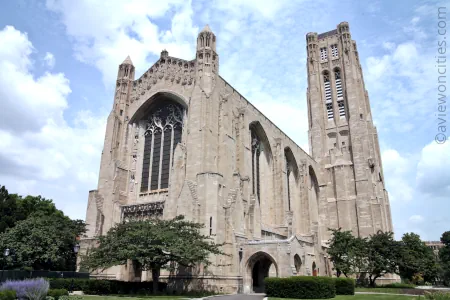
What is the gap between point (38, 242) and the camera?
3002 centimetres

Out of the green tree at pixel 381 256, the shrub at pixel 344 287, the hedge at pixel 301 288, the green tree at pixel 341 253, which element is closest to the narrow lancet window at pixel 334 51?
the green tree at pixel 341 253

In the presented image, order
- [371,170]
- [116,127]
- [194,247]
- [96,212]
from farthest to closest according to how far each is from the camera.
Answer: [371,170] → [116,127] → [96,212] → [194,247]

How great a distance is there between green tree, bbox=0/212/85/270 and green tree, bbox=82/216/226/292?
754 centimetres

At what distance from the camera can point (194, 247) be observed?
78.9ft

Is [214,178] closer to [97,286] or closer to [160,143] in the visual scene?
[160,143]

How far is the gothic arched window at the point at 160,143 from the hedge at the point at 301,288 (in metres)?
15.1

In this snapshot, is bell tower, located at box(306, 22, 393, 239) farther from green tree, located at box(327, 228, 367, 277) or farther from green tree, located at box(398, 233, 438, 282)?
green tree, located at box(327, 228, 367, 277)

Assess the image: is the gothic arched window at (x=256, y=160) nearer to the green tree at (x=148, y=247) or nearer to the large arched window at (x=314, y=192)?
the large arched window at (x=314, y=192)

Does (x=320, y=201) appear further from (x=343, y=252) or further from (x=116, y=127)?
(x=116, y=127)

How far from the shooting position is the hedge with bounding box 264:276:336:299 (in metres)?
21.6

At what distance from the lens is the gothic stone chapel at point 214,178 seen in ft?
94.2

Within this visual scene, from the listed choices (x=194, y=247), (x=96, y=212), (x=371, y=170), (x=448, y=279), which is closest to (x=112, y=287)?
(x=194, y=247)

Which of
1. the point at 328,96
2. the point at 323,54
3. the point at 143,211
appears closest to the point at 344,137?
the point at 328,96

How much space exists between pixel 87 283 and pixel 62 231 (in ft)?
28.4
